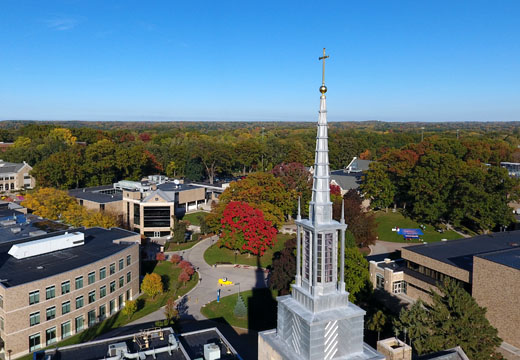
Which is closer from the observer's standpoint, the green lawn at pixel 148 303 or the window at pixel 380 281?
the green lawn at pixel 148 303

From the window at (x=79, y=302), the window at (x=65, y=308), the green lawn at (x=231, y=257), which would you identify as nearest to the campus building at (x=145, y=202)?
the green lawn at (x=231, y=257)

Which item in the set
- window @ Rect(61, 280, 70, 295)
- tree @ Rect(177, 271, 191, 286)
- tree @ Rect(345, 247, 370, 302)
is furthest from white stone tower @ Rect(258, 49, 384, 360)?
tree @ Rect(177, 271, 191, 286)

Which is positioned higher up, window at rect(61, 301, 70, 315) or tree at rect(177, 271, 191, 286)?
window at rect(61, 301, 70, 315)

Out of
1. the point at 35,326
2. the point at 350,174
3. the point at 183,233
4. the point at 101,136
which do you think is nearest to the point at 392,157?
the point at 350,174

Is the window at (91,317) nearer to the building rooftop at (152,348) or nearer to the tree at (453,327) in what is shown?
the building rooftop at (152,348)

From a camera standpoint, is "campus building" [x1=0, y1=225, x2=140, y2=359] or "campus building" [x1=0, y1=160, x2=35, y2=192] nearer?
"campus building" [x1=0, y1=225, x2=140, y2=359]

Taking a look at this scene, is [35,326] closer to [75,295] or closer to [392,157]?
[75,295]

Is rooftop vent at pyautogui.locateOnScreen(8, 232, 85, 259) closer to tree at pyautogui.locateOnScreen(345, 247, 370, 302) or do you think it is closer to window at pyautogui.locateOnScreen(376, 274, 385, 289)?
tree at pyautogui.locateOnScreen(345, 247, 370, 302)
